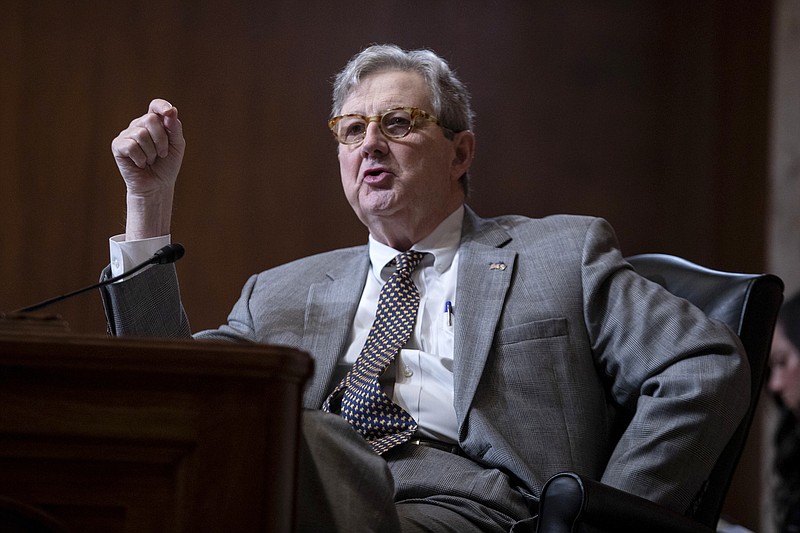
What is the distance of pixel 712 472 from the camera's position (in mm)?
1625

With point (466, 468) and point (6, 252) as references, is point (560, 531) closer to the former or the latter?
point (466, 468)

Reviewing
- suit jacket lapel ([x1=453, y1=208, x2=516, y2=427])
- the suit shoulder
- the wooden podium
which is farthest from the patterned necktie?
the wooden podium

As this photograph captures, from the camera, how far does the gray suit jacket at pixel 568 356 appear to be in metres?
1.59

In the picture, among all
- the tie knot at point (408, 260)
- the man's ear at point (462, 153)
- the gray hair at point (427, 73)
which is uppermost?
the gray hair at point (427, 73)

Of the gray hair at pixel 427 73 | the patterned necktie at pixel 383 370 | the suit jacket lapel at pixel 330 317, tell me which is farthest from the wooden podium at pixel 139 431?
the gray hair at pixel 427 73

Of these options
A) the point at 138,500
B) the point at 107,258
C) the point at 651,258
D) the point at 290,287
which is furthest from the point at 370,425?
the point at 107,258

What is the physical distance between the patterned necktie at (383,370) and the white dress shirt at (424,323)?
0.09ft

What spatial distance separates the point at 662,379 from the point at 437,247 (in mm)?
622

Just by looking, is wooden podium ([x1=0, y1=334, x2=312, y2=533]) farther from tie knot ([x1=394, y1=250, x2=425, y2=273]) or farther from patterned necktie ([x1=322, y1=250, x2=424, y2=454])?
tie knot ([x1=394, y1=250, x2=425, y2=273])

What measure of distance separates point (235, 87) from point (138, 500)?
2.64 metres

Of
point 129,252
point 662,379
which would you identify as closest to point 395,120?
point 129,252

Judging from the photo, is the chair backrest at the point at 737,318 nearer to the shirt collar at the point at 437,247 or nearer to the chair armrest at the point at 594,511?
the chair armrest at the point at 594,511

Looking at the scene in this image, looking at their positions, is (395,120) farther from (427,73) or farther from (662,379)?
(662,379)

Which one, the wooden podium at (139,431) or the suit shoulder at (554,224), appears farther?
the suit shoulder at (554,224)
